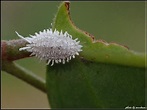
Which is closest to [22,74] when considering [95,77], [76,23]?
[95,77]

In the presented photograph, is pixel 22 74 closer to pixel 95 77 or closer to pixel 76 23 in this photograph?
pixel 95 77

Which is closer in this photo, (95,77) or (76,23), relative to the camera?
(95,77)

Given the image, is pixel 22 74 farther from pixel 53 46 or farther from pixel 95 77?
pixel 95 77

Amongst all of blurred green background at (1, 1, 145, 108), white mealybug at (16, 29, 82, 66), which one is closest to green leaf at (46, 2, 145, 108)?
white mealybug at (16, 29, 82, 66)

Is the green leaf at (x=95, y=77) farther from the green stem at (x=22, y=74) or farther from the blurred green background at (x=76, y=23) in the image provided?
the blurred green background at (x=76, y=23)

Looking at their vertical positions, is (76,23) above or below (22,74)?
below

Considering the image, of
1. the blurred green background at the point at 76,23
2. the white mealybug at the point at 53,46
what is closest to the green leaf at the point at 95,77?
the white mealybug at the point at 53,46
